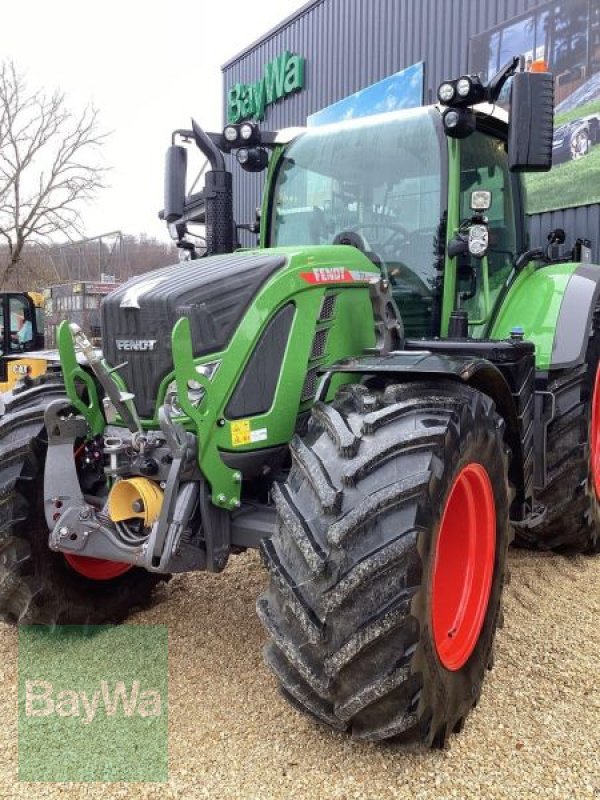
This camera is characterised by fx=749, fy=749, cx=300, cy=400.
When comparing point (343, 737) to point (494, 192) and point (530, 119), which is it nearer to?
point (530, 119)

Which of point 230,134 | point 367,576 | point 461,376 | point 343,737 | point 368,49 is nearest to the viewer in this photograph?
point 367,576

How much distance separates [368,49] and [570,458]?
9.83 meters

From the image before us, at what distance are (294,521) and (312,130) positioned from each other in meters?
2.58

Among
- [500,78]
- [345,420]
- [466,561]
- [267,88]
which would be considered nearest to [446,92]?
[500,78]

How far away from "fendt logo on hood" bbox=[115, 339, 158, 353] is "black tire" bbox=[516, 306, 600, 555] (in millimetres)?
2106

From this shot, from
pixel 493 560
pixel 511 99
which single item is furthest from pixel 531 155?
pixel 493 560

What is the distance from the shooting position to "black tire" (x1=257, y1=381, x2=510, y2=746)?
7.33 ft

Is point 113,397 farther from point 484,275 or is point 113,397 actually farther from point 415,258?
point 484,275

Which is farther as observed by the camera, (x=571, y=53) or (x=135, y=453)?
(x=571, y=53)

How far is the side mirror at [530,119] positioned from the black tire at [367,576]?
1.31 meters

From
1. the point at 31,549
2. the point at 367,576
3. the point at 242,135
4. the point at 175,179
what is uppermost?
the point at 242,135

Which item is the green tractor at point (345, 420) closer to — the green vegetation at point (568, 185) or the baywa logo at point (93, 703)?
the baywa logo at point (93, 703)

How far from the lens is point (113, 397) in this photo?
2801 mm

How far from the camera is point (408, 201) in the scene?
12.2 ft
